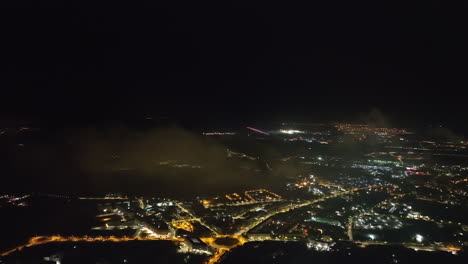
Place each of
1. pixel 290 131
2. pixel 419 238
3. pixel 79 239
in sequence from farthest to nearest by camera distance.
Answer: pixel 290 131 → pixel 419 238 → pixel 79 239

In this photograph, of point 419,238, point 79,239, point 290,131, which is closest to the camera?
point 79,239

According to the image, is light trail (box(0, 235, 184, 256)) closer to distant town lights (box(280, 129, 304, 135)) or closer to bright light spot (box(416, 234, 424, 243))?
bright light spot (box(416, 234, 424, 243))

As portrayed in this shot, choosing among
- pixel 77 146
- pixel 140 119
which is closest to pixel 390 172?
pixel 140 119

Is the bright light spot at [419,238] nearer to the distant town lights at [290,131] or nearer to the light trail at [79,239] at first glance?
the light trail at [79,239]

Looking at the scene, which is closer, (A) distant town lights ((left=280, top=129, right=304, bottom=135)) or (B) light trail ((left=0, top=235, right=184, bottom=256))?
(B) light trail ((left=0, top=235, right=184, bottom=256))

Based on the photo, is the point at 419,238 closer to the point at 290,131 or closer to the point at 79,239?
the point at 79,239

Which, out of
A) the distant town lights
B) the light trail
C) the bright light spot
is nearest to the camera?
the light trail

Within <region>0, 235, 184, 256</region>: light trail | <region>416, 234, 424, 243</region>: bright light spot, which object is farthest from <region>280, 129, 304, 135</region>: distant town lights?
<region>0, 235, 184, 256</region>: light trail

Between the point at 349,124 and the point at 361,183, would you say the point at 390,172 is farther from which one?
the point at 349,124

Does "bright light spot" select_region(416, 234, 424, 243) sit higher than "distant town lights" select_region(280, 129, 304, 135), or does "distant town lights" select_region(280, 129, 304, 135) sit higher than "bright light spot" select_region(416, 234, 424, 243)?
"distant town lights" select_region(280, 129, 304, 135)

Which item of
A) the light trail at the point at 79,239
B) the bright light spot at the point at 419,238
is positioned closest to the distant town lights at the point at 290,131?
the bright light spot at the point at 419,238

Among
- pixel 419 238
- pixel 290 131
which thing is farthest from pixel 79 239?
pixel 290 131

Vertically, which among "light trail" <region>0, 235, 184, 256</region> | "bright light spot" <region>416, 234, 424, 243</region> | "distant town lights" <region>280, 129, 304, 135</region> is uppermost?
"distant town lights" <region>280, 129, 304, 135</region>
